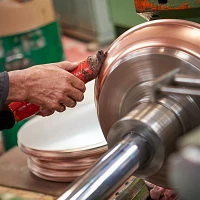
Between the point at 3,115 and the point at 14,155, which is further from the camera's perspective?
the point at 14,155

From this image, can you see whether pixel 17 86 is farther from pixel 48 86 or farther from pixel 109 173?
pixel 109 173

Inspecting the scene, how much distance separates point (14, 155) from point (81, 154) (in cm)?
38

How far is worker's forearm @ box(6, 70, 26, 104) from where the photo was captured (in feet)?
3.11

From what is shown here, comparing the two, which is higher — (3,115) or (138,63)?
(138,63)

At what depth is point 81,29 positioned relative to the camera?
5.03 m

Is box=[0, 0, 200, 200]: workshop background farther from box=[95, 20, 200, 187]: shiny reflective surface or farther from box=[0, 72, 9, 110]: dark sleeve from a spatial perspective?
box=[0, 72, 9, 110]: dark sleeve

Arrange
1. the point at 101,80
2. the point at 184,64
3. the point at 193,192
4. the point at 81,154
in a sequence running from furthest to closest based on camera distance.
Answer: the point at 81,154 < the point at 101,80 < the point at 184,64 < the point at 193,192

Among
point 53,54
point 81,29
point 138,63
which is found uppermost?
point 138,63

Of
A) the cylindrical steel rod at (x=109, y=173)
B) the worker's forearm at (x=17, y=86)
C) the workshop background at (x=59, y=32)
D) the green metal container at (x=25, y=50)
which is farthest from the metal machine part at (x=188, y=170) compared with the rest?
the green metal container at (x=25, y=50)

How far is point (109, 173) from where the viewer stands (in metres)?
0.65

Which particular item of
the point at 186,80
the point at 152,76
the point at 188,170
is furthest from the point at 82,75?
the point at 188,170

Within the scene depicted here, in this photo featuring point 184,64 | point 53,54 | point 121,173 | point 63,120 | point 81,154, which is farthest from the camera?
point 53,54

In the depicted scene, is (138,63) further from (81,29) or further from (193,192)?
(81,29)

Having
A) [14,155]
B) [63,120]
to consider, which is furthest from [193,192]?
[14,155]
